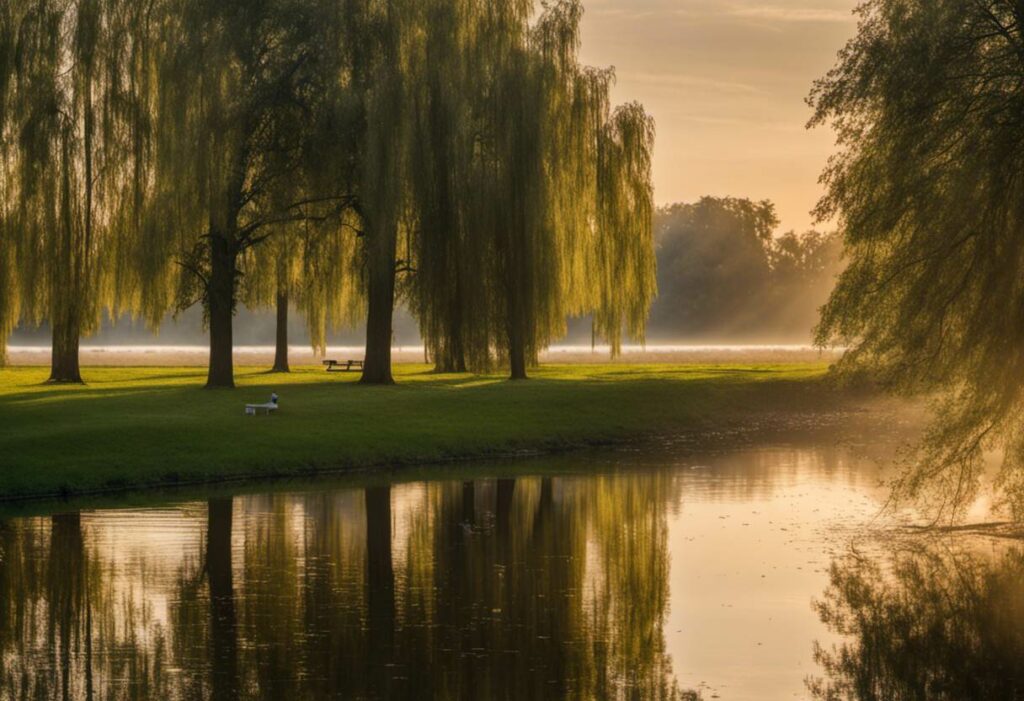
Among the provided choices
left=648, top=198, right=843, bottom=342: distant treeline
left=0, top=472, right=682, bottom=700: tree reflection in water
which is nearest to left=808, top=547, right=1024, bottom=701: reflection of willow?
left=0, top=472, right=682, bottom=700: tree reflection in water

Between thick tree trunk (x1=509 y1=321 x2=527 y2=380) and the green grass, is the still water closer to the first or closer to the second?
the green grass

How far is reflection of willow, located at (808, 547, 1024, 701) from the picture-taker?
1225 centimetres

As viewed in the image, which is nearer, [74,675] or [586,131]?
[74,675]

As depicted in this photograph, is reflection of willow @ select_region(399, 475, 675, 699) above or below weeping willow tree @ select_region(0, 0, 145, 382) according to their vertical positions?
below

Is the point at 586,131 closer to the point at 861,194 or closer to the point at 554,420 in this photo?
the point at 554,420

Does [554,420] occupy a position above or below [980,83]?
below

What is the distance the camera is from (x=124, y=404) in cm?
3362

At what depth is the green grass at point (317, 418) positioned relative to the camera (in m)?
26.6

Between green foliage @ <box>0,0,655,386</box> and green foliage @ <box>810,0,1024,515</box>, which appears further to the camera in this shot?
green foliage @ <box>0,0,655,386</box>

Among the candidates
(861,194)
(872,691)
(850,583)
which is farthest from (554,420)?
(872,691)

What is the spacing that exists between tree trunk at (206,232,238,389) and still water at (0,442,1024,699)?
14.6m

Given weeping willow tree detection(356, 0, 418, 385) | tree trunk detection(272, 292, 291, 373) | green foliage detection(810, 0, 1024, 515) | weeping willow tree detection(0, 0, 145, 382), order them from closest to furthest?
1. green foliage detection(810, 0, 1024, 515)
2. weeping willow tree detection(356, 0, 418, 385)
3. weeping willow tree detection(0, 0, 145, 382)
4. tree trunk detection(272, 292, 291, 373)

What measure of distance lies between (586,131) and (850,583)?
98.7 feet

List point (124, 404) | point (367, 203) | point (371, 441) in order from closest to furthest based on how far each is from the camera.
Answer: point (371, 441) → point (124, 404) → point (367, 203)
